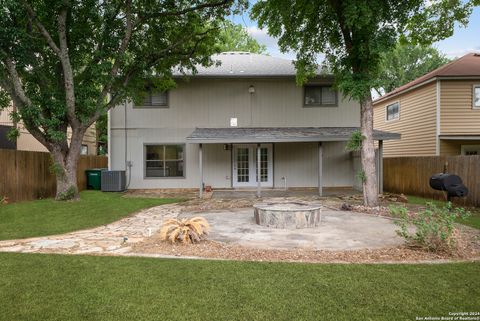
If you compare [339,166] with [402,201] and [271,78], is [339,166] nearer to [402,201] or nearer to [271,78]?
[402,201]

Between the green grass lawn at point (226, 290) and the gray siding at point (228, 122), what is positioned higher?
the gray siding at point (228, 122)

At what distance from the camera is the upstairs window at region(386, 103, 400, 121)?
18144mm

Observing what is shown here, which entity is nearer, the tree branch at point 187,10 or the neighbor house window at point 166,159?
the tree branch at point 187,10

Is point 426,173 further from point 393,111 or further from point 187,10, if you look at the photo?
point 187,10

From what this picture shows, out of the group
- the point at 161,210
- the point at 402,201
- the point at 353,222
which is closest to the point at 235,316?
the point at 353,222

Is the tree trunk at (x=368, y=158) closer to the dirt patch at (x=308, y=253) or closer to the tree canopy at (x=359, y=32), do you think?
the tree canopy at (x=359, y=32)

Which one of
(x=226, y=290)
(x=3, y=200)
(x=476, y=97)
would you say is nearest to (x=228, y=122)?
(x=3, y=200)

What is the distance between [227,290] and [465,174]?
1003cm

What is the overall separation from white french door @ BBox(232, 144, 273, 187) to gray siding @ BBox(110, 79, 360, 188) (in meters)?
0.28

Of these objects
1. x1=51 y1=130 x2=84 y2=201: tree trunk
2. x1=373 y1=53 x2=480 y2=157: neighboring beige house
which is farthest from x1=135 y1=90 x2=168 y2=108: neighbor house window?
x1=373 y1=53 x2=480 y2=157: neighboring beige house

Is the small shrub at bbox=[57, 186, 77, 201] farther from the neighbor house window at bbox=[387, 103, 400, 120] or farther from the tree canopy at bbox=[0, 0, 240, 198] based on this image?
the neighbor house window at bbox=[387, 103, 400, 120]

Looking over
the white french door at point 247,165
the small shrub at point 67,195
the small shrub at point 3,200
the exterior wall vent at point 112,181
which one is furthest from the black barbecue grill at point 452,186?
the small shrub at point 3,200

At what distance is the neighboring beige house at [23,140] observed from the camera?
15359mm

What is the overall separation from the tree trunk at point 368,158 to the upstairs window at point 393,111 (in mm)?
8934
